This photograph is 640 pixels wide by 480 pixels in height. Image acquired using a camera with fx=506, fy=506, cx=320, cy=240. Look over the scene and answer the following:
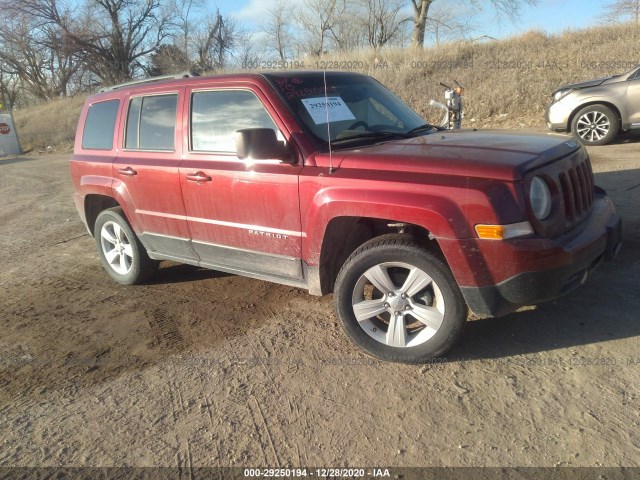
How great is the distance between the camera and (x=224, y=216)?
4.02 metres

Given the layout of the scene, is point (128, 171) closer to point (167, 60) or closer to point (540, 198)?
point (540, 198)

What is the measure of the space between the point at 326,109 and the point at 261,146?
2.37 feet

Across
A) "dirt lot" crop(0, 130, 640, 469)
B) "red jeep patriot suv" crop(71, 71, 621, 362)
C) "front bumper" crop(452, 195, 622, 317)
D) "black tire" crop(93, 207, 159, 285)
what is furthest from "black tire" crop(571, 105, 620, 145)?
"black tire" crop(93, 207, 159, 285)

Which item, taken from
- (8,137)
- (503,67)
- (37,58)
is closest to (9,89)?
(37,58)

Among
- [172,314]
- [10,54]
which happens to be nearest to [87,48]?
[10,54]

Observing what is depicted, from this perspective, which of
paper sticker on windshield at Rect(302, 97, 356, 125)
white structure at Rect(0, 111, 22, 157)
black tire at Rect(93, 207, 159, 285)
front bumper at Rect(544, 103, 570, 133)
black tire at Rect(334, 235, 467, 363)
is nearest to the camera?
black tire at Rect(334, 235, 467, 363)

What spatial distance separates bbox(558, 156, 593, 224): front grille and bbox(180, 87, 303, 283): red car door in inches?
67.7

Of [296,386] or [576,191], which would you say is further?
[576,191]

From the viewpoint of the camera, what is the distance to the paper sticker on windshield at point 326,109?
12.4ft

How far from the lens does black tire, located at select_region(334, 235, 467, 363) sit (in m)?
3.11

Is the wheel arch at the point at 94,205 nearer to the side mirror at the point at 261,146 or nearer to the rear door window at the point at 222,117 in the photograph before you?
the rear door window at the point at 222,117

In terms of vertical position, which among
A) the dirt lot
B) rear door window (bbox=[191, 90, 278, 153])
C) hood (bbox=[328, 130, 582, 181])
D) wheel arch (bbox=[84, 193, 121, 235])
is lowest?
the dirt lot

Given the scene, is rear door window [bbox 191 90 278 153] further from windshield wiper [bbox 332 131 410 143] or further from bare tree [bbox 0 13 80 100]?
bare tree [bbox 0 13 80 100]

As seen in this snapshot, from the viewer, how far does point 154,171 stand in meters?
4.42
